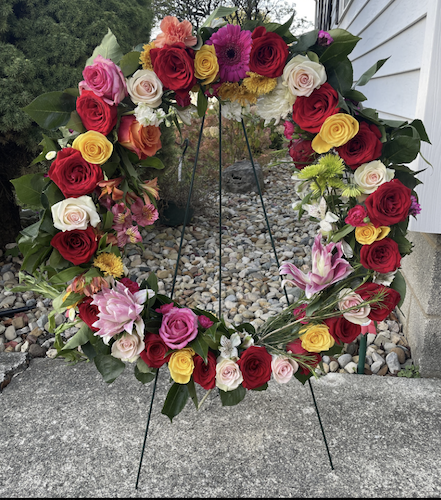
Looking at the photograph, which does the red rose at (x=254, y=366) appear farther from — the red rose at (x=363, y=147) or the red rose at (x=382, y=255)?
the red rose at (x=363, y=147)

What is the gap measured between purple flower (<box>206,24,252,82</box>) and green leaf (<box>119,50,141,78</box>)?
209 mm

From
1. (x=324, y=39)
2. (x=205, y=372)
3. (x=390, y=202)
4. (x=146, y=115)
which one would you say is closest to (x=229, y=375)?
(x=205, y=372)

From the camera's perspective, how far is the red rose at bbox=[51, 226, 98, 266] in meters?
1.20

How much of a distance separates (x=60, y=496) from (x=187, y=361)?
24.0 inches

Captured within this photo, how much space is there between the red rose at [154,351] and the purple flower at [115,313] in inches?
1.9

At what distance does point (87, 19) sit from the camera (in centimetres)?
289

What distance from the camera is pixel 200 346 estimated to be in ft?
4.18

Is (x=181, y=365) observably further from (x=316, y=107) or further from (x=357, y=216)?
(x=316, y=107)

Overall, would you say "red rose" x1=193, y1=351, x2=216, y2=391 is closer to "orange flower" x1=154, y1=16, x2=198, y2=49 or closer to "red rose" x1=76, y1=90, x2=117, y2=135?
"red rose" x1=76, y1=90, x2=117, y2=135

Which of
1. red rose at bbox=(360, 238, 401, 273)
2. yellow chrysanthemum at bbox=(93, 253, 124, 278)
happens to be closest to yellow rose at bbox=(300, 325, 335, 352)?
red rose at bbox=(360, 238, 401, 273)

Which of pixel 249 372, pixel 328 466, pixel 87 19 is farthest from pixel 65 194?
pixel 87 19

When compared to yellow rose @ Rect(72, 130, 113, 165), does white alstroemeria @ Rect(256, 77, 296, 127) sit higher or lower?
higher

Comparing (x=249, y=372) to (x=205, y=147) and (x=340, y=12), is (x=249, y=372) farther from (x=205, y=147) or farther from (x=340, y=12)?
(x=340, y=12)

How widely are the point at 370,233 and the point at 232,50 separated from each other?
650mm
